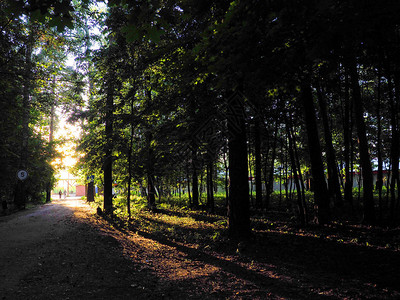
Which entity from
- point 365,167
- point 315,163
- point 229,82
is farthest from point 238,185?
point 365,167

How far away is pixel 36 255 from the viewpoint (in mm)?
6180

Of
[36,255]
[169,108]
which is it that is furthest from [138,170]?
[36,255]

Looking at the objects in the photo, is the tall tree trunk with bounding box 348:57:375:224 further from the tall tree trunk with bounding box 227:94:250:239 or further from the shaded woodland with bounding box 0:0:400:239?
the tall tree trunk with bounding box 227:94:250:239

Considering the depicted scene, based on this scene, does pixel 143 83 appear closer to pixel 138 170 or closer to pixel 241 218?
pixel 138 170

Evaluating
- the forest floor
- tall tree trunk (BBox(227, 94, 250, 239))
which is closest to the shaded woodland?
tall tree trunk (BBox(227, 94, 250, 239))

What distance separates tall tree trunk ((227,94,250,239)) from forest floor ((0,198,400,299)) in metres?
0.47

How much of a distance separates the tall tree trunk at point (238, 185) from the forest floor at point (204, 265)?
0.47 m

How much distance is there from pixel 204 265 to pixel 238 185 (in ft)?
8.86

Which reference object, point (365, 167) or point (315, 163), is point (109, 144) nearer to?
point (315, 163)

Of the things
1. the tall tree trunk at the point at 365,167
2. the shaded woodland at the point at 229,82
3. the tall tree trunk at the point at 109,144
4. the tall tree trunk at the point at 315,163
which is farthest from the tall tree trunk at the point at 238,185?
the tall tree trunk at the point at 109,144

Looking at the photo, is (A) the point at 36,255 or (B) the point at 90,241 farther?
(B) the point at 90,241

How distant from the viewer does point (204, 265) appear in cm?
583

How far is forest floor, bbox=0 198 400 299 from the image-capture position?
417 cm

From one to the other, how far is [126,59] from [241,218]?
360 inches
